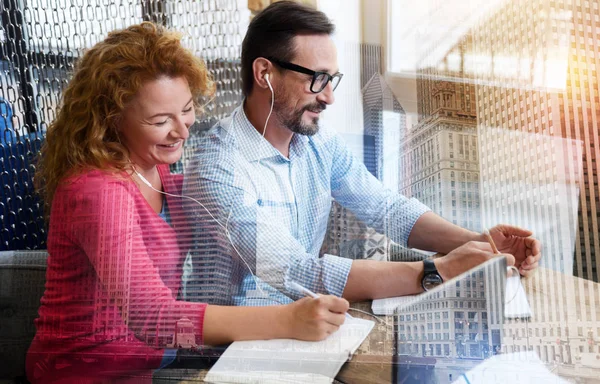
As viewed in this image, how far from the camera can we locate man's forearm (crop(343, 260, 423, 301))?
3.22 ft

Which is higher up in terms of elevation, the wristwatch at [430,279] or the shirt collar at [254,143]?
the shirt collar at [254,143]

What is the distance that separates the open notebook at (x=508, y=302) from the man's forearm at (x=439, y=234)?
0.07 m

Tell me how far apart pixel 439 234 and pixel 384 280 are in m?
0.12

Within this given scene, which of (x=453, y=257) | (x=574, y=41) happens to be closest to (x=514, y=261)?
(x=453, y=257)

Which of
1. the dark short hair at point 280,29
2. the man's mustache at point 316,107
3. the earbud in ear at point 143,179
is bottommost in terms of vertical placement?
the earbud in ear at point 143,179

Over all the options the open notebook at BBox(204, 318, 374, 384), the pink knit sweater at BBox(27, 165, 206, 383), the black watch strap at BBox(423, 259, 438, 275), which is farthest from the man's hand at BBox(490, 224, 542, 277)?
the pink knit sweater at BBox(27, 165, 206, 383)

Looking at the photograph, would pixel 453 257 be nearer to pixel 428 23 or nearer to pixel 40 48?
pixel 428 23

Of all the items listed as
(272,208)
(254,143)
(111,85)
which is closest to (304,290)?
(272,208)

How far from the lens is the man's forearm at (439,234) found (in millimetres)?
982

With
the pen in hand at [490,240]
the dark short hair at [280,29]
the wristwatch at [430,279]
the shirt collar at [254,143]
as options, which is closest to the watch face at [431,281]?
the wristwatch at [430,279]

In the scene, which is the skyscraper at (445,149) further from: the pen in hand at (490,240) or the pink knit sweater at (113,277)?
the pink knit sweater at (113,277)

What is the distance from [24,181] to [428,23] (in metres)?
0.80

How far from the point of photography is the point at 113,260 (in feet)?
3.32

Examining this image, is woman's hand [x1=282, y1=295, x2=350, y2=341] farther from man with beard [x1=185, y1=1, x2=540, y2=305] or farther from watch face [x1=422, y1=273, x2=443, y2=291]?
watch face [x1=422, y1=273, x2=443, y2=291]
